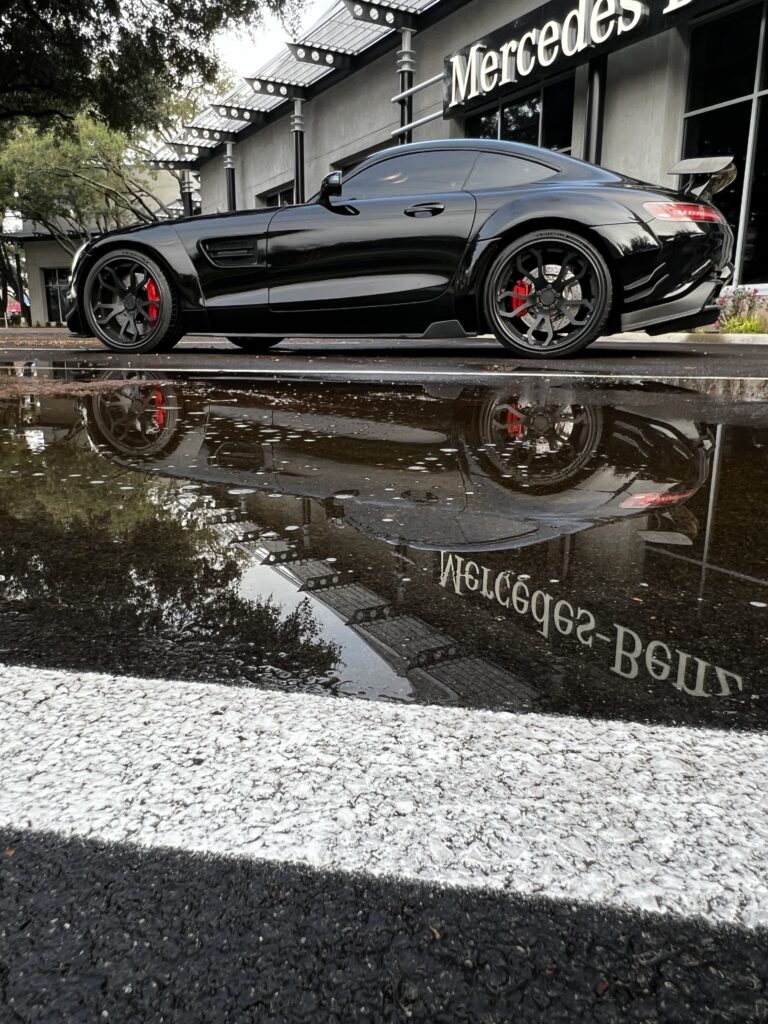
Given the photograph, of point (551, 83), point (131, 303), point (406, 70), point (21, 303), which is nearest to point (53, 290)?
point (21, 303)

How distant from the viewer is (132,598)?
1604 mm

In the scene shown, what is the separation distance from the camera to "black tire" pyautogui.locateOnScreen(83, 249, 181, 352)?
6.81 m

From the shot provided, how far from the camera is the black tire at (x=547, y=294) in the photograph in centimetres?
591

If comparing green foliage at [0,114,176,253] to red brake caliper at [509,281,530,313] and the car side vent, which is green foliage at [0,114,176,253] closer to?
the car side vent

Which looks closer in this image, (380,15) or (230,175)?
(380,15)

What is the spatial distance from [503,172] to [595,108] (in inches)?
380

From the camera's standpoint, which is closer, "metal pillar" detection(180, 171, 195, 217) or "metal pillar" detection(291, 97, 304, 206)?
"metal pillar" detection(291, 97, 304, 206)

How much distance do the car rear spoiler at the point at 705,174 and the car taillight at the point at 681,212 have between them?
0.37 metres

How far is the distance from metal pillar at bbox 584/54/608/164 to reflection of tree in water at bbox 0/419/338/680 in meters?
14.6

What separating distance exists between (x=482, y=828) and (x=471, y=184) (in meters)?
6.27

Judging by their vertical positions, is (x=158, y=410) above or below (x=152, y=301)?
below

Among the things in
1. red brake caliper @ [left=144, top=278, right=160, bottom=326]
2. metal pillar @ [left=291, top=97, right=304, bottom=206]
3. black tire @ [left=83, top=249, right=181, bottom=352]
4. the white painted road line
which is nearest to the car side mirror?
black tire @ [left=83, top=249, right=181, bottom=352]

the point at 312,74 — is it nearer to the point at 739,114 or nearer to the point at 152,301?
the point at 739,114

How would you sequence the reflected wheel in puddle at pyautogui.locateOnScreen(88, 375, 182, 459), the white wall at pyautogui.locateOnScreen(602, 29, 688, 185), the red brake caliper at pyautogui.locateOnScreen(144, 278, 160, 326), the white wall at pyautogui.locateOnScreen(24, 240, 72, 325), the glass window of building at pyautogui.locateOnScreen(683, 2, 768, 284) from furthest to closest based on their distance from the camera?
the white wall at pyautogui.locateOnScreen(24, 240, 72, 325)
the white wall at pyautogui.locateOnScreen(602, 29, 688, 185)
the glass window of building at pyautogui.locateOnScreen(683, 2, 768, 284)
the red brake caliper at pyautogui.locateOnScreen(144, 278, 160, 326)
the reflected wheel in puddle at pyautogui.locateOnScreen(88, 375, 182, 459)
